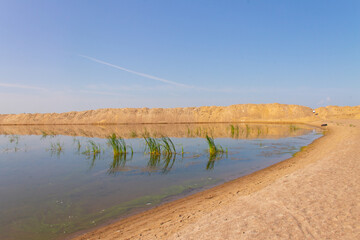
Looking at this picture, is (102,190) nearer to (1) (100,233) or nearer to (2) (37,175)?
(1) (100,233)

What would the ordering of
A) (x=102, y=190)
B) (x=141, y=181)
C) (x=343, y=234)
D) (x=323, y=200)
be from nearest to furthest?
(x=343, y=234) < (x=323, y=200) < (x=102, y=190) < (x=141, y=181)

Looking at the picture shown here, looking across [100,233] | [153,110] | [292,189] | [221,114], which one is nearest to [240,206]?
[292,189]

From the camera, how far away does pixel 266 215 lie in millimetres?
3826

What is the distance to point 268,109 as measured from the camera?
233ft

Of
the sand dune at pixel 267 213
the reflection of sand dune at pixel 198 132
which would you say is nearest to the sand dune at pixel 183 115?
the reflection of sand dune at pixel 198 132

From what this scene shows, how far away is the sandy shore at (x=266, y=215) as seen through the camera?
3.30 m

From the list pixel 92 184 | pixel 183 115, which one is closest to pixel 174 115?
pixel 183 115

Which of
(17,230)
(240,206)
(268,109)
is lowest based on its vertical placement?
(17,230)

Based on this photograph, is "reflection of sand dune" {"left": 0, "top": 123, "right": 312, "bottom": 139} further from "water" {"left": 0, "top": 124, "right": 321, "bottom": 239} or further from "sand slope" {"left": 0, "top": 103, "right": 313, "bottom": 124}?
"sand slope" {"left": 0, "top": 103, "right": 313, "bottom": 124}

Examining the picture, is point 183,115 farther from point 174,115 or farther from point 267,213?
point 267,213

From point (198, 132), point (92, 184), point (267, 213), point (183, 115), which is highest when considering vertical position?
point (183, 115)

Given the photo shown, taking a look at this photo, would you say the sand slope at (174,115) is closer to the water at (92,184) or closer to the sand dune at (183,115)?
the sand dune at (183,115)

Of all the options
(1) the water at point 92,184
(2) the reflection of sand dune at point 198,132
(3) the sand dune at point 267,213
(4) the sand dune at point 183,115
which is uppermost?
(4) the sand dune at point 183,115

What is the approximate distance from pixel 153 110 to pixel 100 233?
7561cm
